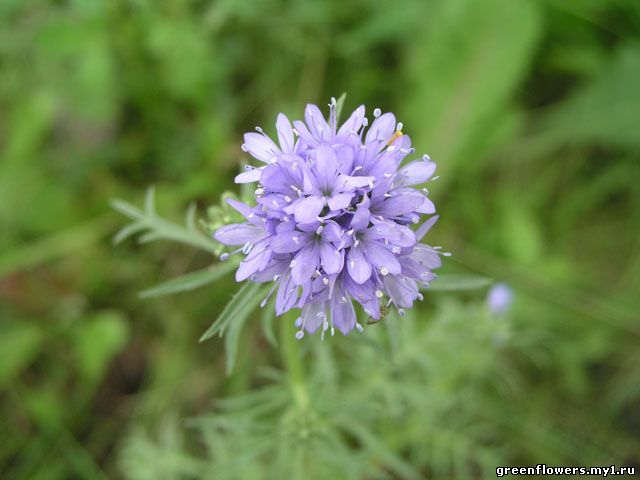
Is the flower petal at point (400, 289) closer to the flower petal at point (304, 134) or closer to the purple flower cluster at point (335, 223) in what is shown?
the purple flower cluster at point (335, 223)

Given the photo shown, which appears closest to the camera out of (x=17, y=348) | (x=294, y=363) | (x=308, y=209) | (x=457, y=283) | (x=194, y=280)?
(x=308, y=209)

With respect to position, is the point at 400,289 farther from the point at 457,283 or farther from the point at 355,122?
the point at 355,122

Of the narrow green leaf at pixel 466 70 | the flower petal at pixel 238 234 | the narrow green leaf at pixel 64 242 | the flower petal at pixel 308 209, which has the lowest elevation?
the flower petal at pixel 308 209

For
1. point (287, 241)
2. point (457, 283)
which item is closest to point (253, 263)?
point (287, 241)

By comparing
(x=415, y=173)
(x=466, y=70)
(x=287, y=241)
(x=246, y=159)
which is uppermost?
(x=466, y=70)

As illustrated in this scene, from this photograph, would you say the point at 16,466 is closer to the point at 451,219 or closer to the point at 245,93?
the point at 245,93

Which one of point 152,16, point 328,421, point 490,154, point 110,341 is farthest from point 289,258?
point 490,154

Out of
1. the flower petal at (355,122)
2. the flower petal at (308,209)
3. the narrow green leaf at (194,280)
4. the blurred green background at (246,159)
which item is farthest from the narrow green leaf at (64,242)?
the flower petal at (308,209)
